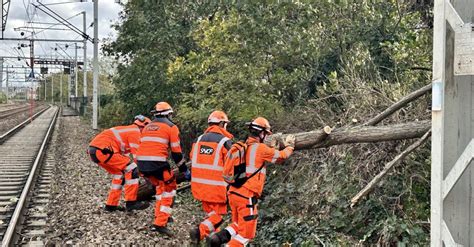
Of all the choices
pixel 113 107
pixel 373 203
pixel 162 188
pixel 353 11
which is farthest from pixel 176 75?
pixel 113 107

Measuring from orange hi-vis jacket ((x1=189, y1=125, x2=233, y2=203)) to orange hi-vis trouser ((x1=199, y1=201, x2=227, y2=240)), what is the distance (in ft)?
0.44

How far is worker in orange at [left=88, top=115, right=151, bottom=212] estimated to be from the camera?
8.05 m

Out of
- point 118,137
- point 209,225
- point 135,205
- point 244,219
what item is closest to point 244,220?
point 244,219

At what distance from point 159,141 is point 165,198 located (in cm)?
88

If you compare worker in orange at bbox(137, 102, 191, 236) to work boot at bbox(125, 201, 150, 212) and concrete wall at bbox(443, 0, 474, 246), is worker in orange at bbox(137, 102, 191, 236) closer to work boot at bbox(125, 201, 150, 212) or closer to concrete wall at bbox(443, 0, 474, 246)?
work boot at bbox(125, 201, 150, 212)

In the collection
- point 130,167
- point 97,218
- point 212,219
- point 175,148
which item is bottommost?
point 97,218

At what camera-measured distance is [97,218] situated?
8031 millimetres

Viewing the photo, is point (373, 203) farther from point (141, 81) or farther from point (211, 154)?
point (141, 81)

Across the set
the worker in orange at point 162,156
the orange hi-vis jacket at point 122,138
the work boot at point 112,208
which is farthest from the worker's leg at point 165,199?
the work boot at point 112,208

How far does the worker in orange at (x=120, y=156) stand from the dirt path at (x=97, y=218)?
0.87 ft

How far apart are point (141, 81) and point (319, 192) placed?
397 inches

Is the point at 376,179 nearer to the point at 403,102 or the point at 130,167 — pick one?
the point at 403,102

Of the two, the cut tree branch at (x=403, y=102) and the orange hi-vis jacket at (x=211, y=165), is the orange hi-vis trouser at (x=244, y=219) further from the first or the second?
the cut tree branch at (x=403, y=102)

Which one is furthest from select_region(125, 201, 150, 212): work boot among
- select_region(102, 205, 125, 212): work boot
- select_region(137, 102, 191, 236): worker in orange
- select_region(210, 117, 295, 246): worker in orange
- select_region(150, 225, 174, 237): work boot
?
select_region(210, 117, 295, 246): worker in orange
